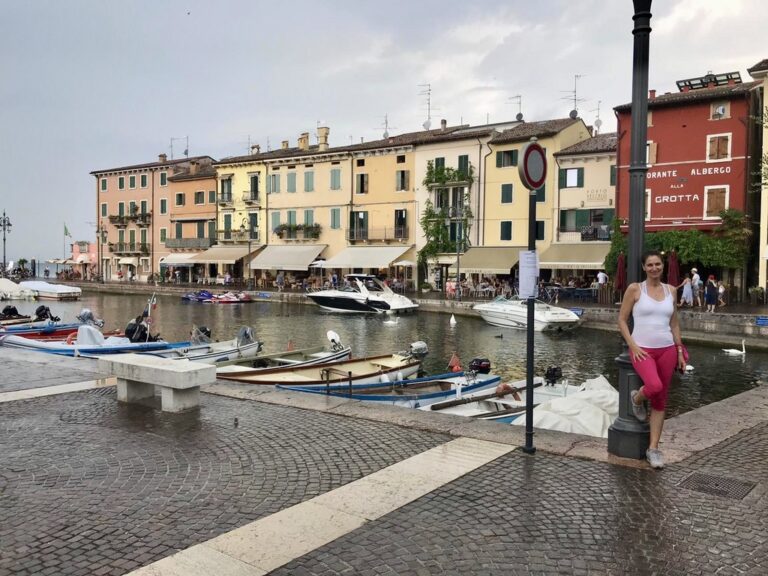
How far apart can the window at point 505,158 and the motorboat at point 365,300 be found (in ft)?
42.0

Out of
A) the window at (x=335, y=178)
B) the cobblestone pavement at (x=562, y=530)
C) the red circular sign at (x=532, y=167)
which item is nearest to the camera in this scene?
the cobblestone pavement at (x=562, y=530)

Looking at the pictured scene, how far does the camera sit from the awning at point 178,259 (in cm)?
6393

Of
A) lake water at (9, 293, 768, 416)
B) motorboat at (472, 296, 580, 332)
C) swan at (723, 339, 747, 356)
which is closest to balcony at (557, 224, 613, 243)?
motorboat at (472, 296, 580, 332)

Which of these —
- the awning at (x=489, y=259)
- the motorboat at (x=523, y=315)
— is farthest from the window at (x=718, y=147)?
the motorboat at (x=523, y=315)

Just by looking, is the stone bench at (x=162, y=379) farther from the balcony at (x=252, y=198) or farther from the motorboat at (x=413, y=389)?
the balcony at (x=252, y=198)

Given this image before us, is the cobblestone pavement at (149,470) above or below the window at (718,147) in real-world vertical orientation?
below

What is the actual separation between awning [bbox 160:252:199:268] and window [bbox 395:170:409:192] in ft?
76.5

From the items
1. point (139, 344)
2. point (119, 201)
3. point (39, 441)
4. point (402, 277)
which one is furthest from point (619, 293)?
point (119, 201)

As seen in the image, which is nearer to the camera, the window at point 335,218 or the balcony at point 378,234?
the balcony at point 378,234

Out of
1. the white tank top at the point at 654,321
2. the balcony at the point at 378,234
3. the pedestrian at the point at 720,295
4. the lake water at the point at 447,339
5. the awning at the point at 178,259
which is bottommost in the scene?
the lake water at the point at 447,339

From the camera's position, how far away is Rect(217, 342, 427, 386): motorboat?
13.7m

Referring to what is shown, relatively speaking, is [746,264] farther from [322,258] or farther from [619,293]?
[322,258]

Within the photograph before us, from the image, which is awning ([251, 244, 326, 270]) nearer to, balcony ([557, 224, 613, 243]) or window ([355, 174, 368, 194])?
window ([355, 174, 368, 194])

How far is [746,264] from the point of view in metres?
35.1
